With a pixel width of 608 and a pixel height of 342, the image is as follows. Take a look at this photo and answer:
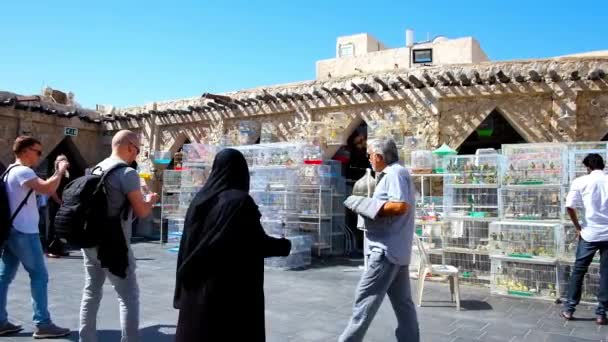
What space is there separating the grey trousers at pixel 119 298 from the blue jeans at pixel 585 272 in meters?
4.58

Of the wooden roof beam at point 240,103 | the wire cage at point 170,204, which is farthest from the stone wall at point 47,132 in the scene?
the wooden roof beam at point 240,103

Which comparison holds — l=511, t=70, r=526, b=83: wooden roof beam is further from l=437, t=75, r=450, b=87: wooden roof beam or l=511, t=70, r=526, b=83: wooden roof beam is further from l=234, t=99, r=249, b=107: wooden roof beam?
l=234, t=99, r=249, b=107: wooden roof beam

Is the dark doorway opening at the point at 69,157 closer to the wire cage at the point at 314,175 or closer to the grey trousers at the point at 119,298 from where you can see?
the wire cage at the point at 314,175

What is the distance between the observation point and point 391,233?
11.2 feet

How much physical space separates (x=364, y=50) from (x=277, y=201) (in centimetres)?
1615

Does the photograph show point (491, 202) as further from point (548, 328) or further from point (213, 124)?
point (213, 124)

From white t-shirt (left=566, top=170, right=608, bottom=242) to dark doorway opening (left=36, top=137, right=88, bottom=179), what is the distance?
45.1 feet

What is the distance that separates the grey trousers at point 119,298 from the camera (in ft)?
10.5

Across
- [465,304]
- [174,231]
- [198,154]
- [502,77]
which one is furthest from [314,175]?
[465,304]

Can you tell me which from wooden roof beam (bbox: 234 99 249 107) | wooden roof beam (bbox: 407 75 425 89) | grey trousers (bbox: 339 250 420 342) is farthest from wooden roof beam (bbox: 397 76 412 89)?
grey trousers (bbox: 339 250 420 342)

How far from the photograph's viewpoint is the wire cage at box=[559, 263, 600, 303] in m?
5.90

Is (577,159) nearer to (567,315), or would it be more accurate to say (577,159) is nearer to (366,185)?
(567,315)

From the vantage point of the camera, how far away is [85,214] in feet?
10.4

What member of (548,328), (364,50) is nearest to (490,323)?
(548,328)
